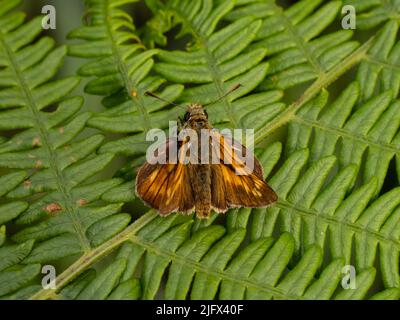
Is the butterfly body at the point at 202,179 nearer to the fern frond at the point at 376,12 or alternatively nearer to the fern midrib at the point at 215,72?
the fern midrib at the point at 215,72

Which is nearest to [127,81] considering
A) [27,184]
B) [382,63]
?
[27,184]

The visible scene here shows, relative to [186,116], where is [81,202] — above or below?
below

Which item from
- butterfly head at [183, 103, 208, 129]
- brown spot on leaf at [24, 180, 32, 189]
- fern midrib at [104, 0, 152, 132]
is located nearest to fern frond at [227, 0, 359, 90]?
butterfly head at [183, 103, 208, 129]

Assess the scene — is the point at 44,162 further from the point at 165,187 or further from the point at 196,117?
the point at 196,117

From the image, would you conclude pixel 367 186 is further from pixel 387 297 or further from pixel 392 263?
pixel 387 297

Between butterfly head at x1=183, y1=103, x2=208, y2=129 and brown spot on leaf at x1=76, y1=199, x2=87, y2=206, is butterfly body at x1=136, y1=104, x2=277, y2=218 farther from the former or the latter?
brown spot on leaf at x1=76, y1=199, x2=87, y2=206
